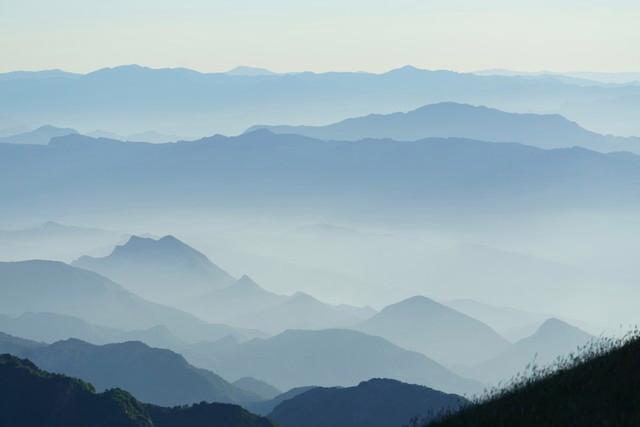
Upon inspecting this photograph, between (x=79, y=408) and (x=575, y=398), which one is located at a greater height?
(x=575, y=398)

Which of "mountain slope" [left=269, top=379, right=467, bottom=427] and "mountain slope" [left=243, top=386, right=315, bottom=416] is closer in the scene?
"mountain slope" [left=269, top=379, right=467, bottom=427]

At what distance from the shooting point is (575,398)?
17.1 m

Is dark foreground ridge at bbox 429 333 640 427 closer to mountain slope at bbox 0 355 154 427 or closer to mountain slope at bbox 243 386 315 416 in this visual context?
mountain slope at bbox 0 355 154 427

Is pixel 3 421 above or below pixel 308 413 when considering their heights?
above

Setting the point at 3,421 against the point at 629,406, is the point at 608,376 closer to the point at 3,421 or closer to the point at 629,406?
the point at 629,406

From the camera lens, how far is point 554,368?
2136cm

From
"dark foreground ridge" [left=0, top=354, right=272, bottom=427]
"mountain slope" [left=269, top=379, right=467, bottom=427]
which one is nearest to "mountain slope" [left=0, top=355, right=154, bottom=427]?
"dark foreground ridge" [left=0, top=354, right=272, bottom=427]

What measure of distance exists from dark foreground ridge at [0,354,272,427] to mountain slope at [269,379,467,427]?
27.4 m

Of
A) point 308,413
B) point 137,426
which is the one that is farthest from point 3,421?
point 308,413

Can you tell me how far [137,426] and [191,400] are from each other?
86468 millimetres

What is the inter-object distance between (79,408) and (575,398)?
3779 inches

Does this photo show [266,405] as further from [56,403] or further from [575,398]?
[575,398]

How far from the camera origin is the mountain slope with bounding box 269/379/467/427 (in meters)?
129

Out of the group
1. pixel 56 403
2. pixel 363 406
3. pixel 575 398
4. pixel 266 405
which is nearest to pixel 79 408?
pixel 56 403
